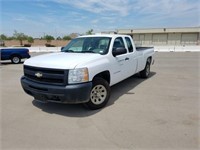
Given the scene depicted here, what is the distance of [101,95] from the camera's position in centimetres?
454

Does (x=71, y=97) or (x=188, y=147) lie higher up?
(x=71, y=97)

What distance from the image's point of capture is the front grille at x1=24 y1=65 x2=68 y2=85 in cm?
379

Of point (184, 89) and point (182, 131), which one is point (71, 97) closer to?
point (182, 131)

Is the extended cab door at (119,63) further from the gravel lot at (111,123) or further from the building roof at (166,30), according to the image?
the building roof at (166,30)

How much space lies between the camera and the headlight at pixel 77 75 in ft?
12.3

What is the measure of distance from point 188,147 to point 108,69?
2.54m

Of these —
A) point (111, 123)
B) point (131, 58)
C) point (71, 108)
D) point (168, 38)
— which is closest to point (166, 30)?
point (168, 38)

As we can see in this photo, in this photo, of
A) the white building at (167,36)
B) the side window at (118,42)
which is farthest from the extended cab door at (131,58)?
the white building at (167,36)

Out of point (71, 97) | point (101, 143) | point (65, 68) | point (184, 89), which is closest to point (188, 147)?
point (101, 143)

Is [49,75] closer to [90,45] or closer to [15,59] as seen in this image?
[90,45]

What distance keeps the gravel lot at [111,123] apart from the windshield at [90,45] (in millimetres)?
1501

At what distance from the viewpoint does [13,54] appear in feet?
43.4

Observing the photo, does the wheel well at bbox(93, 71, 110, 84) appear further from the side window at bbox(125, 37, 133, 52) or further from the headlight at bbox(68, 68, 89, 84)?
the side window at bbox(125, 37, 133, 52)

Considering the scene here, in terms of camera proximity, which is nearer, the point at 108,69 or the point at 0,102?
the point at 108,69
